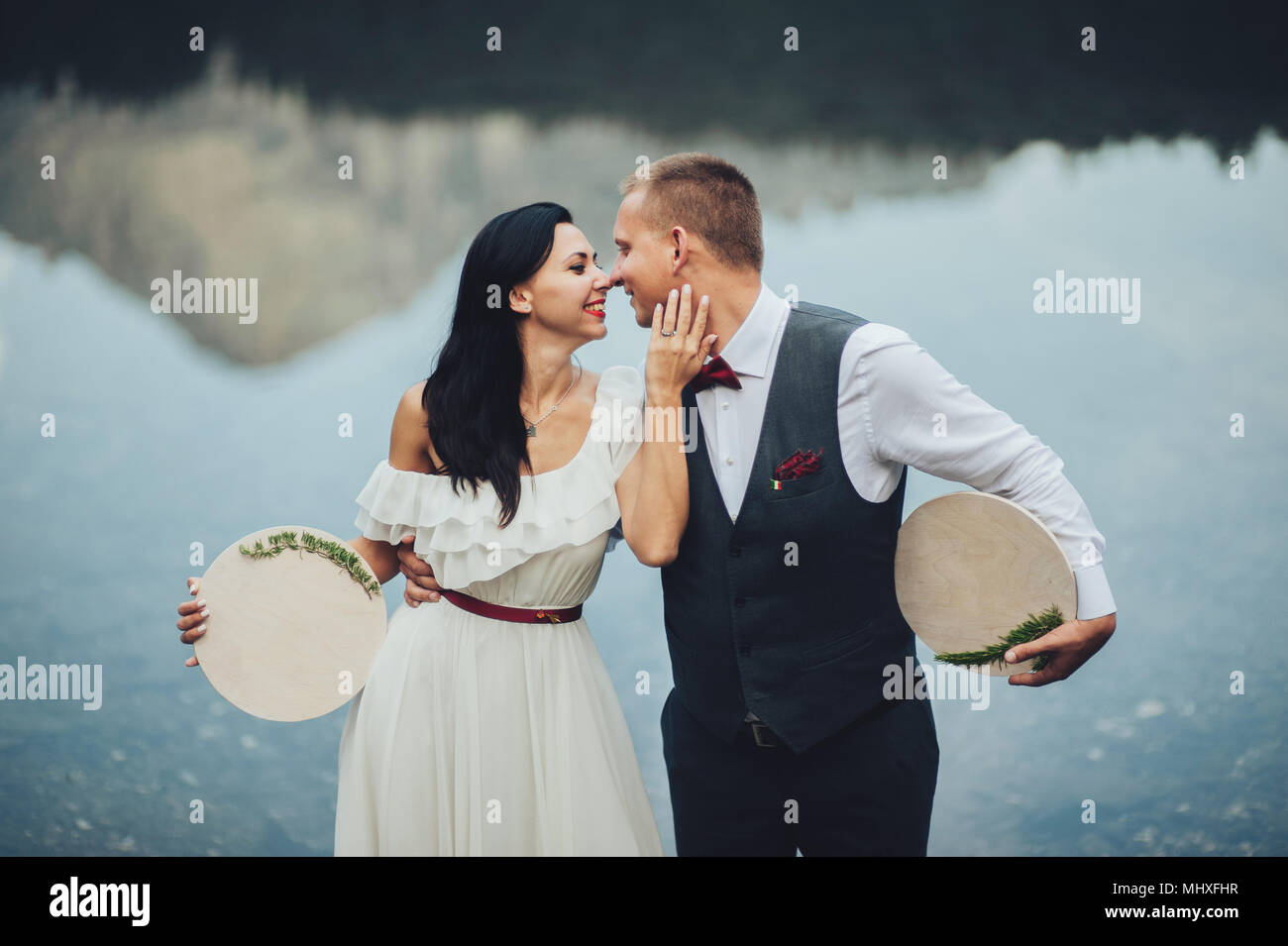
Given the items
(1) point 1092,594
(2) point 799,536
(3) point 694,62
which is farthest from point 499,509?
(3) point 694,62

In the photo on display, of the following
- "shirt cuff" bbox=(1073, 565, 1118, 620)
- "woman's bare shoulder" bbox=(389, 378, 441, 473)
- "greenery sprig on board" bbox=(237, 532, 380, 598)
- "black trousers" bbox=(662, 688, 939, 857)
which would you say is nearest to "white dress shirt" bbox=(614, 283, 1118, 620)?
"shirt cuff" bbox=(1073, 565, 1118, 620)

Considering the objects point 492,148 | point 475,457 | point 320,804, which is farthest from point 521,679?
point 492,148

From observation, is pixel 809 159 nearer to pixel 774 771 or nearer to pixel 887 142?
pixel 887 142

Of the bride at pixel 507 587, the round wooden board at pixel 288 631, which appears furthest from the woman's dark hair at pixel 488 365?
the round wooden board at pixel 288 631

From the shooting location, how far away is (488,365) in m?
2.42

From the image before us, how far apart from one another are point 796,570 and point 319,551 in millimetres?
979

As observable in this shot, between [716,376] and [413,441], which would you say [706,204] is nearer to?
[716,376]

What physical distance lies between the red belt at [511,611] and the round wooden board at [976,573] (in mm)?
719

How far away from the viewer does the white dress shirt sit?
2096mm

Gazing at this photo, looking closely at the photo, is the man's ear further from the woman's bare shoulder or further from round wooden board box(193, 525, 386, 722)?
round wooden board box(193, 525, 386, 722)

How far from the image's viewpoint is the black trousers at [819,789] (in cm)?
224

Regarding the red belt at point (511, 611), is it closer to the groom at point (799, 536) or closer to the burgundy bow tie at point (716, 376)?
the groom at point (799, 536)

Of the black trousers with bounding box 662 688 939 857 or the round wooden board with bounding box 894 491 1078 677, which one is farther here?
the black trousers with bounding box 662 688 939 857

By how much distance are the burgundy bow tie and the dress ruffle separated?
0.18 m
